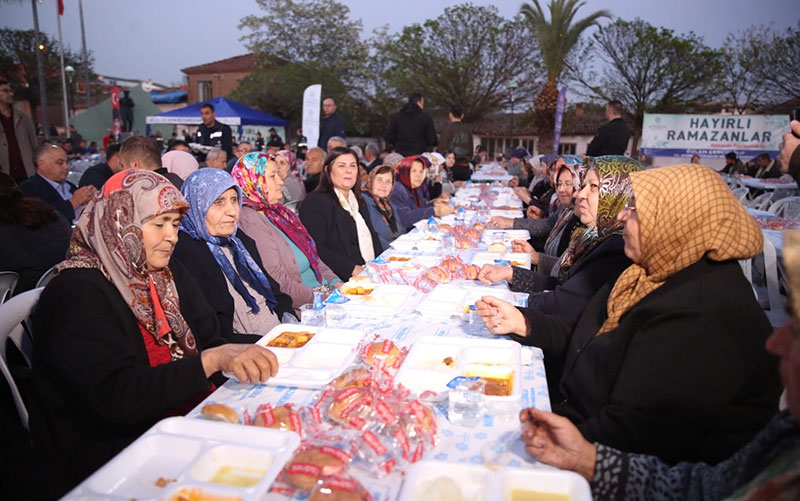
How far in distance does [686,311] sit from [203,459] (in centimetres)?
154

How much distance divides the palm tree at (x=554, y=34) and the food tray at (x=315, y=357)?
2313 centimetres

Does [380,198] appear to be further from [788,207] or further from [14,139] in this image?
[788,207]

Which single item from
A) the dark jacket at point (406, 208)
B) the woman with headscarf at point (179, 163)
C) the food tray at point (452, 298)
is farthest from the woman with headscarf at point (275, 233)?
the woman with headscarf at point (179, 163)

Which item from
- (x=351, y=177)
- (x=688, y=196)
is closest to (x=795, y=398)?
(x=688, y=196)

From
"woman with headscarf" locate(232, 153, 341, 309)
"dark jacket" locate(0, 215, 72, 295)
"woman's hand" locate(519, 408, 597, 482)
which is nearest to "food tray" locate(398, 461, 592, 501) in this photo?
"woman's hand" locate(519, 408, 597, 482)

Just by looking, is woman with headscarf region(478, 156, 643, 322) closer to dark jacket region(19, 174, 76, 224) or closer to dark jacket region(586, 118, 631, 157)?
dark jacket region(19, 174, 76, 224)

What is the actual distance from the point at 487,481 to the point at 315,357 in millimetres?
1047

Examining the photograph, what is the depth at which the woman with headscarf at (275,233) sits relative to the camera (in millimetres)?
3789

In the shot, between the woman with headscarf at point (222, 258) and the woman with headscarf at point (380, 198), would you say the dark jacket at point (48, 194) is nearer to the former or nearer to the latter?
the woman with headscarf at point (380, 198)

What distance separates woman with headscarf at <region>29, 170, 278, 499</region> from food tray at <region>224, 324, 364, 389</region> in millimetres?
81

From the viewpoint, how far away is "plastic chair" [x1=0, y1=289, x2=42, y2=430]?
2342 mm

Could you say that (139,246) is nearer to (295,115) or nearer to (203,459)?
(203,459)

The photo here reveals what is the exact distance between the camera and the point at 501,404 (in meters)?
1.75

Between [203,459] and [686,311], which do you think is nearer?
[203,459]
